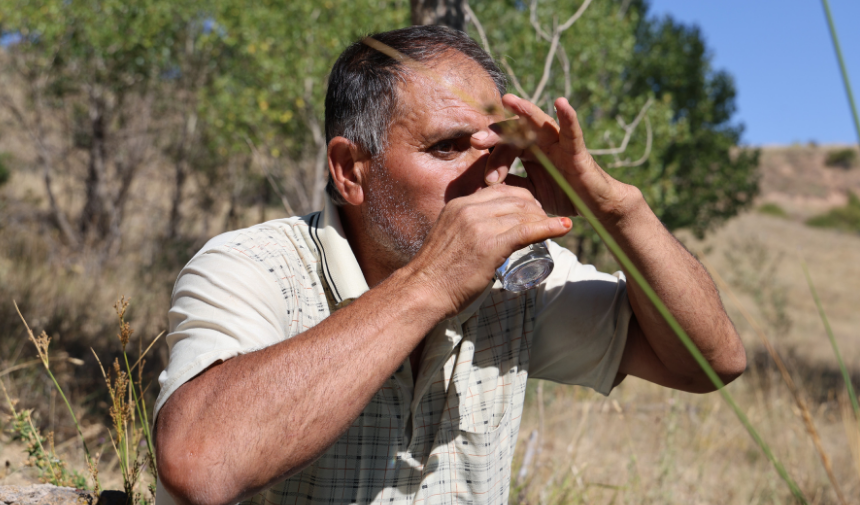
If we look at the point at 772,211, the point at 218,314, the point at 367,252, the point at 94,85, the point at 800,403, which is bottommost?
the point at 772,211

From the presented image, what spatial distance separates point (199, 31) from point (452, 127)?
9.99m

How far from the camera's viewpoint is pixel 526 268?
1.51m

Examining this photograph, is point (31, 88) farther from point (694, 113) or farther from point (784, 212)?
point (784, 212)

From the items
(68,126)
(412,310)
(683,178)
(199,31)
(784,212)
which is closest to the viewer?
(412,310)

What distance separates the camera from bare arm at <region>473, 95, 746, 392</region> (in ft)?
5.00

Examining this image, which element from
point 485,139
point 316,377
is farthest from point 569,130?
point 316,377

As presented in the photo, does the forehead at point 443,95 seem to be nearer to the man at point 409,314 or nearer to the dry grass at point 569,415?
the man at point 409,314

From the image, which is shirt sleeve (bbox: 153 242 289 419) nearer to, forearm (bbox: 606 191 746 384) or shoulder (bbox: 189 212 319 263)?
shoulder (bbox: 189 212 319 263)

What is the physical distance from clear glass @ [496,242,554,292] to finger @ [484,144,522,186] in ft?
0.73

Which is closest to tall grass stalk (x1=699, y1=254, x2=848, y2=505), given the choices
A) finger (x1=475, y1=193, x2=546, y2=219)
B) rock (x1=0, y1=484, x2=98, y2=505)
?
finger (x1=475, y1=193, x2=546, y2=219)

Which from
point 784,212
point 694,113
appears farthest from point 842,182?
point 694,113

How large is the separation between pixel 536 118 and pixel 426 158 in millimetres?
364

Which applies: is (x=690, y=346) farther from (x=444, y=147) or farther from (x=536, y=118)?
(x=444, y=147)

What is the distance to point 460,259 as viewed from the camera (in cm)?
125
